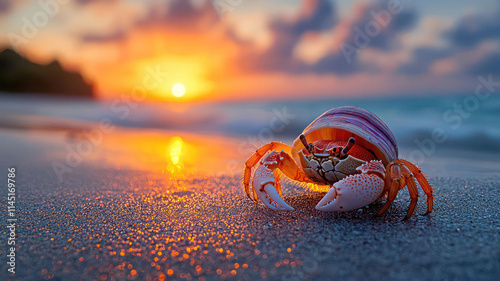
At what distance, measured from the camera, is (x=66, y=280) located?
1770 mm

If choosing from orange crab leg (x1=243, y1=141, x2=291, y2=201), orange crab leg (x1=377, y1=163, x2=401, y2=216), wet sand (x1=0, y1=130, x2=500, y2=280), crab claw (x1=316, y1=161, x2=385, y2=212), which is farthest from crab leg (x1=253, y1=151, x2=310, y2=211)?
orange crab leg (x1=377, y1=163, x2=401, y2=216)

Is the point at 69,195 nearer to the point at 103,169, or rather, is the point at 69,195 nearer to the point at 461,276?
the point at 103,169

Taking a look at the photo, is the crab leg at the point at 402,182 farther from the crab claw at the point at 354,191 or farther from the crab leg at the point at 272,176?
the crab leg at the point at 272,176

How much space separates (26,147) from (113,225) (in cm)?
601

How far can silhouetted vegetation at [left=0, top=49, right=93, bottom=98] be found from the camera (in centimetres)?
3972

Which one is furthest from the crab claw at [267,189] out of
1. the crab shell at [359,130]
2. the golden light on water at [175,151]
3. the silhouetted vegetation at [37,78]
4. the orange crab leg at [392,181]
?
the silhouetted vegetation at [37,78]

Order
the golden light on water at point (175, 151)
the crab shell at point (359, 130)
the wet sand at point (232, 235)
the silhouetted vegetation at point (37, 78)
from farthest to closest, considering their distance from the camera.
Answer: the silhouetted vegetation at point (37, 78)
the golden light on water at point (175, 151)
the crab shell at point (359, 130)
the wet sand at point (232, 235)

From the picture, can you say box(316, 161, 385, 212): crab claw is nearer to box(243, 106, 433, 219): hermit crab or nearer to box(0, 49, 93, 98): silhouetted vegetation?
box(243, 106, 433, 219): hermit crab

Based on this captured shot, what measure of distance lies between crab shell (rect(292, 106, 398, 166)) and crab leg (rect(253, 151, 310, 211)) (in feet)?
0.99

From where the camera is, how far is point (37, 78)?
41562mm

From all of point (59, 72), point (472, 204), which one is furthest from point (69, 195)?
point (59, 72)

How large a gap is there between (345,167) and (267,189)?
67 centimetres

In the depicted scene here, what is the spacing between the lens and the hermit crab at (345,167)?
8.29 feet

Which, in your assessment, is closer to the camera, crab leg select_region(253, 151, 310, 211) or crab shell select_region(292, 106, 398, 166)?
crab leg select_region(253, 151, 310, 211)
